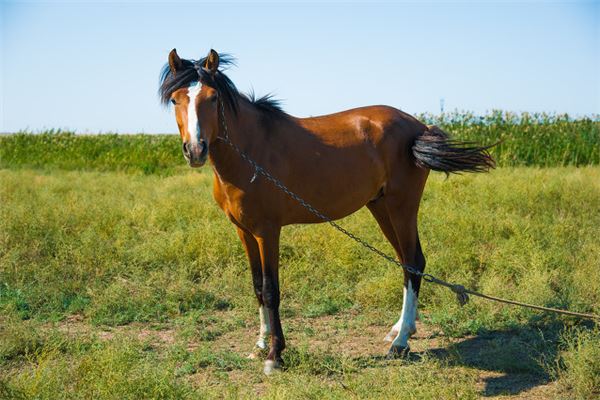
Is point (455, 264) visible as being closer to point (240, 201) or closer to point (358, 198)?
point (358, 198)

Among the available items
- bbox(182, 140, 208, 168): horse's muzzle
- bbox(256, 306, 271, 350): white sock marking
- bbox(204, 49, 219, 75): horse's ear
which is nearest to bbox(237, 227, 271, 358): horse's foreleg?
bbox(256, 306, 271, 350): white sock marking

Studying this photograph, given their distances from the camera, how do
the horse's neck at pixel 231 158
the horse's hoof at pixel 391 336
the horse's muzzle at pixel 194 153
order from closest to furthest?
the horse's muzzle at pixel 194 153, the horse's neck at pixel 231 158, the horse's hoof at pixel 391 336

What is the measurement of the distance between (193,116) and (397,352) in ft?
9.19

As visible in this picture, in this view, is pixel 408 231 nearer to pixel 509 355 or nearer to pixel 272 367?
pixel 509 355

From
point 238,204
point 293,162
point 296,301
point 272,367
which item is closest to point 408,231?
point 293,162

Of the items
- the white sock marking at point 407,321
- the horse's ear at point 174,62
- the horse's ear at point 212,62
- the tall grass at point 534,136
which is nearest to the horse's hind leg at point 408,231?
the white sock marking at point 407,321

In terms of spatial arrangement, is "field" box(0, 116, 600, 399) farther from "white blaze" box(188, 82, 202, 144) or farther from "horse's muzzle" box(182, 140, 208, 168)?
"white blaze" box(188, 82, 202, 144)

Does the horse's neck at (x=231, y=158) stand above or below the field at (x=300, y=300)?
above

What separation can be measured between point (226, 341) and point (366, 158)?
89.9 inches

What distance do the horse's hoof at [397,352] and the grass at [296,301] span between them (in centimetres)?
11

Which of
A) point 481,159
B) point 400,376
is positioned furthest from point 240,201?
point 481,159

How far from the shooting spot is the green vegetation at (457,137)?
17.0 meters

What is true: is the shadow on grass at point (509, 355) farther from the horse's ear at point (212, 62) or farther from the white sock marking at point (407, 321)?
the horse's ear at point (212, 62)

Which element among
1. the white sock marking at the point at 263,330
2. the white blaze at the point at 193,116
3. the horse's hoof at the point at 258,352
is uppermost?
the white blaze at the point at 193,116
